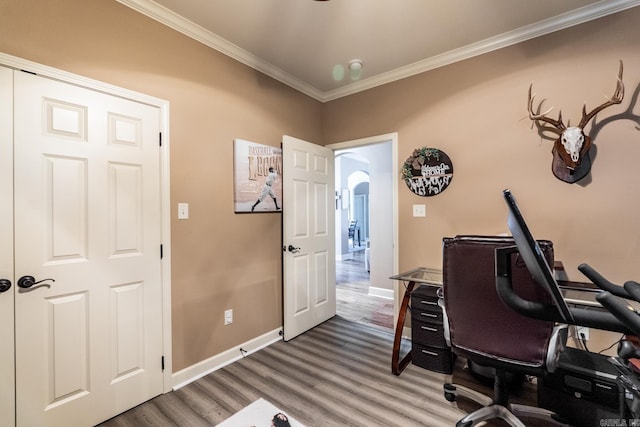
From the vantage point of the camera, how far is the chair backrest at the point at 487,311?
4.57 ft

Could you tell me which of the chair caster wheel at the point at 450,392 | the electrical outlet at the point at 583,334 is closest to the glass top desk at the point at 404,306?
the chair caster wheel at the point at 450,392

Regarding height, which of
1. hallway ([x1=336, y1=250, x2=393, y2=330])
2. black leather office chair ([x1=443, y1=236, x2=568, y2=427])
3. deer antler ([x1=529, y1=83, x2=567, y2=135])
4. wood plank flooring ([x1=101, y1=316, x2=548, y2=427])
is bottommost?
wood plank flooring ([x1=101, y1=316, x2=548, y2=427])

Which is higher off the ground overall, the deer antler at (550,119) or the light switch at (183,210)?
the deer antler at (550,119)

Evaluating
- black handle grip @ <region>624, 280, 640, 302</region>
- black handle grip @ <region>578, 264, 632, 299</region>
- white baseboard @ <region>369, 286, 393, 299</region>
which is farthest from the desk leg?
white baseboard @ <region>369, 286, 393, 299</region>

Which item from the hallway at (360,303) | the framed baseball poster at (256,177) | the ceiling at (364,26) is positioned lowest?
the hallway at (360,303)

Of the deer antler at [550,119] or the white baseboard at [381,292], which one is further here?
the white baseboard at [381,292]

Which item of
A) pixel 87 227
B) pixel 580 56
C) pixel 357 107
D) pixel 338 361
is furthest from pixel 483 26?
pixel 87 227

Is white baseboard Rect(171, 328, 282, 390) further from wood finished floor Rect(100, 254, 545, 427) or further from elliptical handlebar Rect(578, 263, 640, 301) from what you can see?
elliptical handlebar Rect(578, 263, 640, 301)

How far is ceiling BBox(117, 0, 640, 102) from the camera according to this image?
6.84ft

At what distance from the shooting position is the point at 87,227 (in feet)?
5.81

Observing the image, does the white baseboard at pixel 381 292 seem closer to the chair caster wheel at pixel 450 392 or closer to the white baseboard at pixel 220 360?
the white baseboard at pixel 220 360

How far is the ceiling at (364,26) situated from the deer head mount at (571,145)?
0.55 meters

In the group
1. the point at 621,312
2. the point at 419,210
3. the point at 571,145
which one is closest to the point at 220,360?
the point at 419,210

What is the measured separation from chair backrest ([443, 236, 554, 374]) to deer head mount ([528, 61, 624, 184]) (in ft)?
4.00
